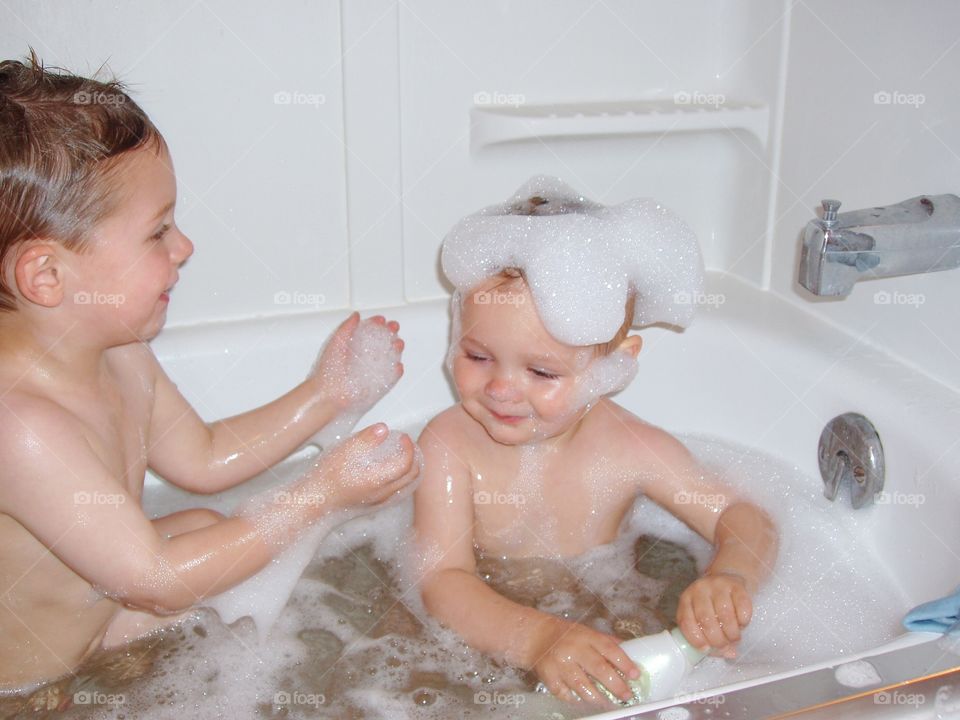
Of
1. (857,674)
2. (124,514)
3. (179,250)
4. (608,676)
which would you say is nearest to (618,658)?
(608,676)

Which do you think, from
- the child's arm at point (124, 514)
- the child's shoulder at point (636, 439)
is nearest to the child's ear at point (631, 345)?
the child's shoulder at point (636, 439)

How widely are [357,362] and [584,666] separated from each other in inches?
22.3

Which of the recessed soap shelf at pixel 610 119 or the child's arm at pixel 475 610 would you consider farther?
the recessed soap shelf at pixel 610 119

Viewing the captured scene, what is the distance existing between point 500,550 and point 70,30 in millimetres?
859

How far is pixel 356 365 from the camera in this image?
1.44 metres

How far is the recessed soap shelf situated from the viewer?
1.49 metres

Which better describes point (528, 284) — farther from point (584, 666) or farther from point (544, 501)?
point (584, 666)

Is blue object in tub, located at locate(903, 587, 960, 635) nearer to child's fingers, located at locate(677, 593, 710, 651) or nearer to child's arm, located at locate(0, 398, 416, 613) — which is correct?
child's fingers, located at locate(677, 593, 710, 651)

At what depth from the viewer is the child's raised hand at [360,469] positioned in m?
1.14

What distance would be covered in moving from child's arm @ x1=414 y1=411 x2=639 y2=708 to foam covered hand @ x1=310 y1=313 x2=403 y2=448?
147mm

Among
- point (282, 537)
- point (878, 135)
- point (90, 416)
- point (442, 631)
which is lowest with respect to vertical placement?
point (442, 631)

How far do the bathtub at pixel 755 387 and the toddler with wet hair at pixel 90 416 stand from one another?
257mm

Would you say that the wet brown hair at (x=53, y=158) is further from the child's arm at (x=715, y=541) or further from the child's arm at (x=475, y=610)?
the child's arm at (x=715, y=541)

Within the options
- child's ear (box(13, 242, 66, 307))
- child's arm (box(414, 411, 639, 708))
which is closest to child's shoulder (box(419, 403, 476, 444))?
child's arm (box(414, 411, 639, 708))
